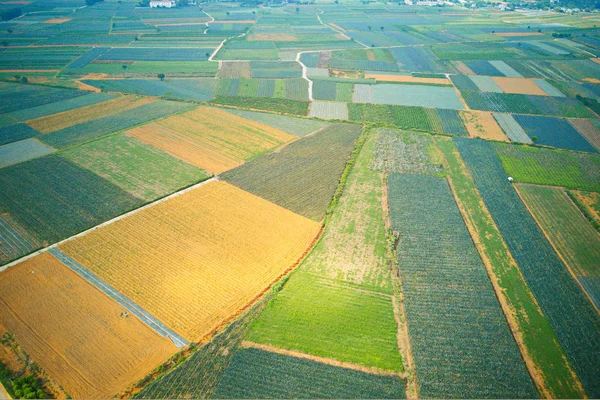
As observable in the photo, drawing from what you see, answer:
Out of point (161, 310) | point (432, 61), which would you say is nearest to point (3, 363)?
point (161, 310)

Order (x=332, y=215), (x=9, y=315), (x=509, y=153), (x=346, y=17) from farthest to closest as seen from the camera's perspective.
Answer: (x=346, y=17) → (x=509, y=153) → (x=332, y=215) → (x=9, y=315)

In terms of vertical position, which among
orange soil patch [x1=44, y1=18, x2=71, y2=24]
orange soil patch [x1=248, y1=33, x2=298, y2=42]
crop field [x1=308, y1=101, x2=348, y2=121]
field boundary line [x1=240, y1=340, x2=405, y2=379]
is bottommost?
field boundary line [x1=240, y1=340, x2=405, y2=379]

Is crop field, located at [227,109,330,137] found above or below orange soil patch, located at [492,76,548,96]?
below

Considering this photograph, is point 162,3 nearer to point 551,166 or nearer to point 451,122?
point 451,122

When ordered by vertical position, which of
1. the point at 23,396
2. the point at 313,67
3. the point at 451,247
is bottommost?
the point at 23,396

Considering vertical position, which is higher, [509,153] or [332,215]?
[509,153]

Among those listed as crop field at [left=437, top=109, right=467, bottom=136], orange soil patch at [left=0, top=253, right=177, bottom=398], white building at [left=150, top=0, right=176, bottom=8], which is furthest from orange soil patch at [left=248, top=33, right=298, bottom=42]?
orange soil patch at [left=0, top=253, right=177, bottom=398]

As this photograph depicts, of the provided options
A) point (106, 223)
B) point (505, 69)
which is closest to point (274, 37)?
point (505, 69)

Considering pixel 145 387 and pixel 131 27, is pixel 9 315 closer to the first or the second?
pixel 145 387

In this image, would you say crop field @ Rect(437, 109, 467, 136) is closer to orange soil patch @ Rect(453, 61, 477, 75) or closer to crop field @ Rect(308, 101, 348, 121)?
crop field @ Rect(308, 101, 348, 121)
